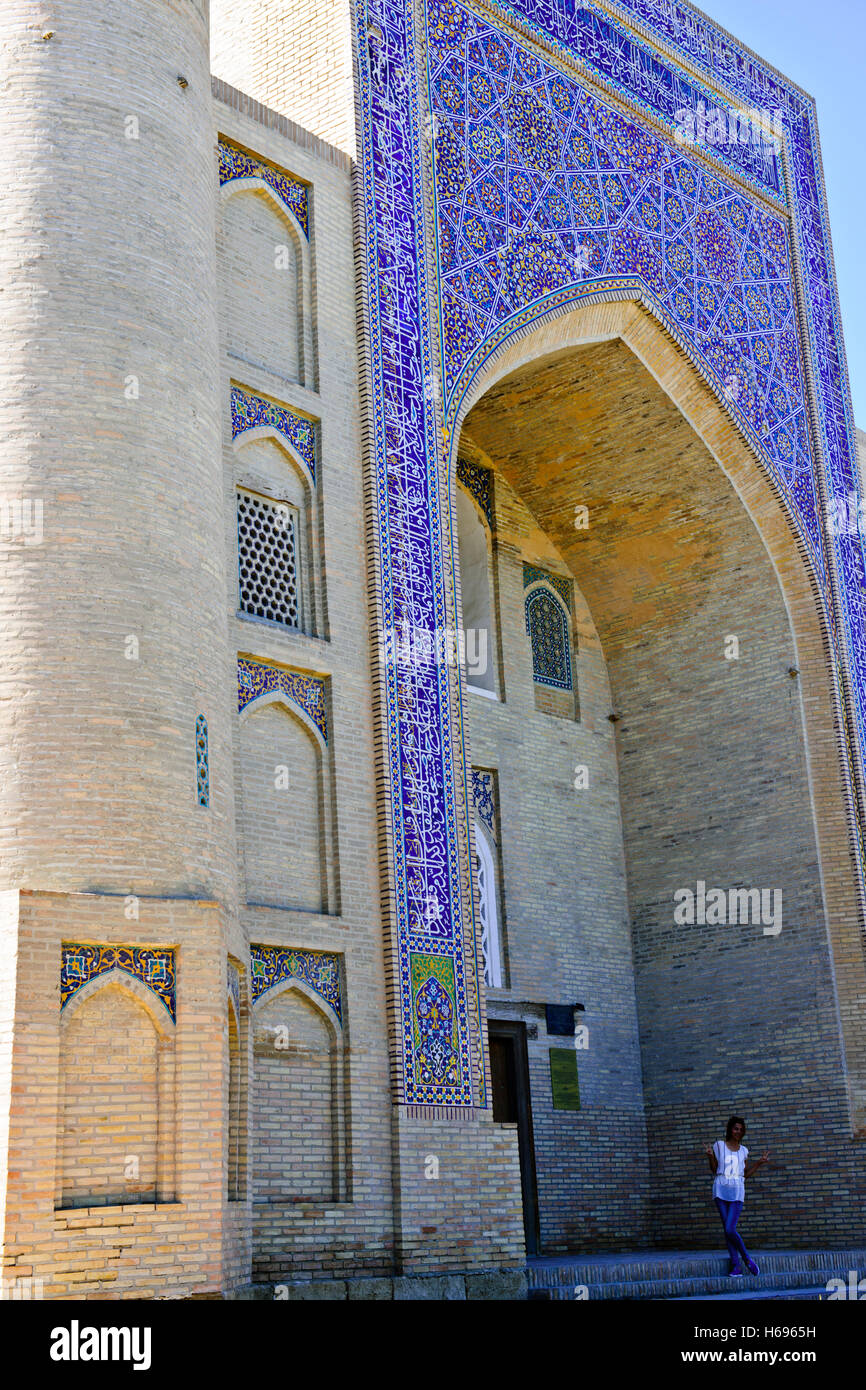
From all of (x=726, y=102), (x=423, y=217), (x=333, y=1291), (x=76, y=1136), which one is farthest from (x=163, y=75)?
(x=726, y=102)

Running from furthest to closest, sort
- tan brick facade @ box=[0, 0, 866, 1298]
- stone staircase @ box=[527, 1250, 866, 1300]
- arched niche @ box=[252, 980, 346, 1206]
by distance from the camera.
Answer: stone staircase @ box=[527, 1250, 866, 1300], arched niche @ box=[252, 980, 346, 1206], tan brick facade @ box=[0, 0, 866, 1298]

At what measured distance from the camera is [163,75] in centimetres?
620

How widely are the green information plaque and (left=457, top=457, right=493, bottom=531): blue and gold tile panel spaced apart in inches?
117

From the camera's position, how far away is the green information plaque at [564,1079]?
8.94m

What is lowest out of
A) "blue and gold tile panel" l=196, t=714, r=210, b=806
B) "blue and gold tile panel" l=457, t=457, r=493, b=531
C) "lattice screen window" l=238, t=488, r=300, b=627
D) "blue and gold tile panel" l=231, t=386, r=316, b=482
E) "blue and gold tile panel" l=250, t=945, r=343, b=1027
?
"blue and gold tile panel" l=250, t=945, r=343, b=1027

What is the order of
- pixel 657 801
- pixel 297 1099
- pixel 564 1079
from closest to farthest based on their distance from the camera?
pixel 297 1099 → pixel 564 1079 → pixel 657 801

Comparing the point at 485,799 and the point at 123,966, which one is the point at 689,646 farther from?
the point at 123,966

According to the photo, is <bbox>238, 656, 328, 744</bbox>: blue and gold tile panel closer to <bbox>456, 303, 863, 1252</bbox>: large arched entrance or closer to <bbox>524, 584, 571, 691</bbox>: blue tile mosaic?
<bbox>456, 303, 863, 1252</bbox>: large arched entrance

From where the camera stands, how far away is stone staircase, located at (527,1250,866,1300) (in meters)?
6.55

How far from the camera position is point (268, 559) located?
673 centimetres

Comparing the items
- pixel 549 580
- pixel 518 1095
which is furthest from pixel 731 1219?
pixel 549 580

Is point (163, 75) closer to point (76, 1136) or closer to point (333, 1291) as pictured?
point (76, 1136)

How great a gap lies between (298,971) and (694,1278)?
222 cm

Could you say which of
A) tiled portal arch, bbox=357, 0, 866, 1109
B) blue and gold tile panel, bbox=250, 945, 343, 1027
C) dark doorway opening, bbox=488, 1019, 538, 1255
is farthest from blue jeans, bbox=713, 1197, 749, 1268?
blue and gold tile panel, bbox=250, 945, 343, 1027
